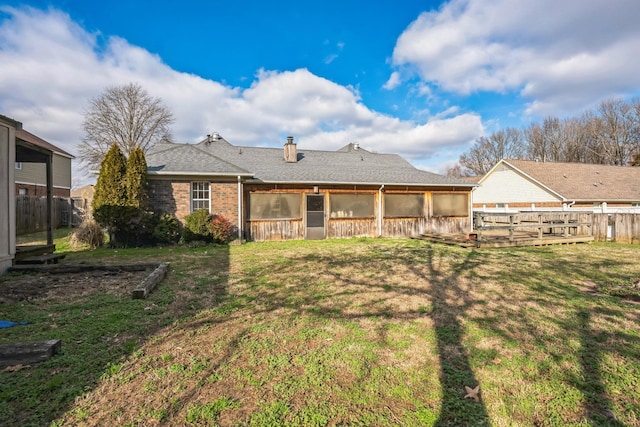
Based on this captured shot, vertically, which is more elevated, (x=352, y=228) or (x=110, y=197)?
(x=110, y=197)

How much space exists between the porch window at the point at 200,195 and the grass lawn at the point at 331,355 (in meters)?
6.17

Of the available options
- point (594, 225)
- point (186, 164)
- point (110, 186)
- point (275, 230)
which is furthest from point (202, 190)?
point (594, 225)

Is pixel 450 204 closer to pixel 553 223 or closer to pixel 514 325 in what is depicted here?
pixel 553 223

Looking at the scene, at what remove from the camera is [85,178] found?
30.4m

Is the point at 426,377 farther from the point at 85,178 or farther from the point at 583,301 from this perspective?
the point at 85,178

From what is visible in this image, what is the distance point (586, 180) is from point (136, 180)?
2777 cm

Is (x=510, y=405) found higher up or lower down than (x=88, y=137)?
lower down

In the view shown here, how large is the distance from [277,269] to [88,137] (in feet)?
100

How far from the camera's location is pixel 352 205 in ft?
44.8

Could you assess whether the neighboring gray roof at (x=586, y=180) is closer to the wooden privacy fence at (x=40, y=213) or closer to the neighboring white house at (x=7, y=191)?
the neighboring white house at (x=7, y=191)

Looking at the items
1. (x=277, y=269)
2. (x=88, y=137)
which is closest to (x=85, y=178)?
(x=88, y=137)

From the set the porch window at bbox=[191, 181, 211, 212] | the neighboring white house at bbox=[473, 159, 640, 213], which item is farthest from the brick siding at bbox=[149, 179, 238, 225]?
the neighboring white house at bbox=[473, 159, 640, 213]

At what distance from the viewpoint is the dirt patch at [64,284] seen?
4879mm

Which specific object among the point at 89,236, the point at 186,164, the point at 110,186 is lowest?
the point at 89,236
